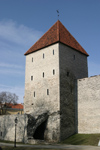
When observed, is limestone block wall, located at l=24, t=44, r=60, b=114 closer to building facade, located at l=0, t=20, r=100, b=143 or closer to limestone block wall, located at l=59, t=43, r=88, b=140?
building facade, located at l=0, t=20, r=100, b=143

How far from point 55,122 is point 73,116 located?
288 cm

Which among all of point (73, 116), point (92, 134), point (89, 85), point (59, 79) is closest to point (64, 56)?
point (59, 79)

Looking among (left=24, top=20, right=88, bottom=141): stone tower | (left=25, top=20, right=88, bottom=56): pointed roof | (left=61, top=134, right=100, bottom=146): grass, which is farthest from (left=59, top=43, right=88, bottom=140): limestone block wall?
(left=25, top=20, right=88, bottom=56): pointed roof

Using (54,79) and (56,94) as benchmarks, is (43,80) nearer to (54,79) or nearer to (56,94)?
(54,79)

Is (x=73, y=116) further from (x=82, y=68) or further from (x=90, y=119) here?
(x=82, y=68)

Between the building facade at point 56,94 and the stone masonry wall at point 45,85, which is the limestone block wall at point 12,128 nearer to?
the building facade at point 56,94

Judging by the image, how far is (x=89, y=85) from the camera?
2244cm

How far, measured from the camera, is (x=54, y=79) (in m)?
22.9

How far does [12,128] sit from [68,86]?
27.4ft

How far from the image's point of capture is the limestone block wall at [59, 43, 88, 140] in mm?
21962

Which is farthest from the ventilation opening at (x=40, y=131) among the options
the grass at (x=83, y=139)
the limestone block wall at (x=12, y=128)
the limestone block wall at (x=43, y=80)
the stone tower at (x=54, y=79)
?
the grass at (x=83, y=139)

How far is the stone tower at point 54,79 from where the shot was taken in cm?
2183

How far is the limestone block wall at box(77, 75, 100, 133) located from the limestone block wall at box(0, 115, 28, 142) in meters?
6.47

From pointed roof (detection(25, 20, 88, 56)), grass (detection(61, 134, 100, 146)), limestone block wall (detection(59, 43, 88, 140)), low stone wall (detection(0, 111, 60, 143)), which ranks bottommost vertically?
grass (detection(61, 134, 100, 146))
